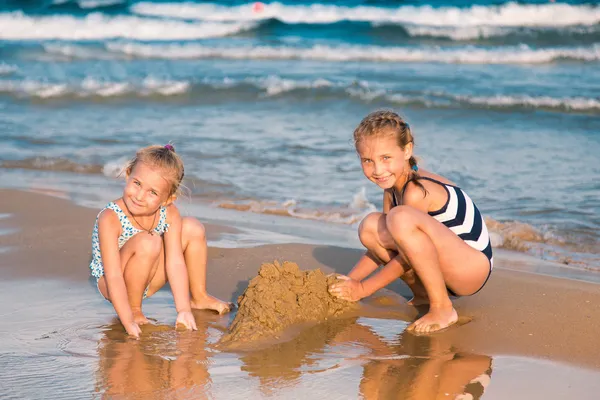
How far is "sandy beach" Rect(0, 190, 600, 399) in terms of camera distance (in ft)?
9.81

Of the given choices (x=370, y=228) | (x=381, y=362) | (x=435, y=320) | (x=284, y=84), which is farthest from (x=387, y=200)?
(x=284, y=84)

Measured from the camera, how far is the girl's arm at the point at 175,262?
3.76 metres

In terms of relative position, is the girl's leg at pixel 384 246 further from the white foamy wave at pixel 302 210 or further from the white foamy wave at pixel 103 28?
the white foamy wave at pixel 103 28

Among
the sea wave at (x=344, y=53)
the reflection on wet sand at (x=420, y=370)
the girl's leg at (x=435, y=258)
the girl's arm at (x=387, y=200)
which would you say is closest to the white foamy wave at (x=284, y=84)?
the sea wave at (x=344, y=53)

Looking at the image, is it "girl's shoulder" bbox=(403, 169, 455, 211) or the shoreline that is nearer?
the shoreline

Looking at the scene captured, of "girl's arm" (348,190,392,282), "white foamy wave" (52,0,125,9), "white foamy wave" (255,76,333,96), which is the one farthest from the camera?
"white foamy wave" (52,0,125,9)

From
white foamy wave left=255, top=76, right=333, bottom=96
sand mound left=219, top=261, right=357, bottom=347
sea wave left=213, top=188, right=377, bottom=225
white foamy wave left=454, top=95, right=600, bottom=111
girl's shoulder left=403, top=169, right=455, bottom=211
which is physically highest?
white foamy wave left=255, top=76, right=333, bottom=96

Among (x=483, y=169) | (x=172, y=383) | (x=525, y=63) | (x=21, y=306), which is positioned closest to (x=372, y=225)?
(x=172, y=383)

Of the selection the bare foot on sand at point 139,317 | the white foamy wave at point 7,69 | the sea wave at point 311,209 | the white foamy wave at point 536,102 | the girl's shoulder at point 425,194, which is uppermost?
the white foamy wave at point 7,69

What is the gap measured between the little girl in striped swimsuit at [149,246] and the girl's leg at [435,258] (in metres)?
0.94

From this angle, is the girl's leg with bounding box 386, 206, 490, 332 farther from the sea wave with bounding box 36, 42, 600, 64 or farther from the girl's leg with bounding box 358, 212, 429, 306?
the sea wave with bounding box 36, 42, 600, 64

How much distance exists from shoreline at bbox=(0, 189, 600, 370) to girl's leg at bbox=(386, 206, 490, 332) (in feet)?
0.38

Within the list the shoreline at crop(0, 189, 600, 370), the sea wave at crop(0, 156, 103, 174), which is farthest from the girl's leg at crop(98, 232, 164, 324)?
the sea wave at crop(0, 156, 103, 174)

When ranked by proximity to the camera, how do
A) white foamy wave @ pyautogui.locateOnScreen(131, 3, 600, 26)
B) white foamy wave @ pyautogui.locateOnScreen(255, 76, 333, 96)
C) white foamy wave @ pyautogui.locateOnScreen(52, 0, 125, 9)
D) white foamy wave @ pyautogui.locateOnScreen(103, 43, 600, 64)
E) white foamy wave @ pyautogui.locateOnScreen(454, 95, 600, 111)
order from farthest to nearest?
white foamy wave @ pyautogui.locateOnScreen(52, 0, 125, 9), white foamy wave @ pyautogui.locateOnScreen(131, 3, 600, 26), white foamy wave @ pyautogui.locateOnScreen(103, 43, 600, 64), white foamy wave @ pyautogui.locateOnScreen(255, 76, 333, 96), white foamy wave @ pyautogui.locateOnScreen(454, 95, 600, 111)
